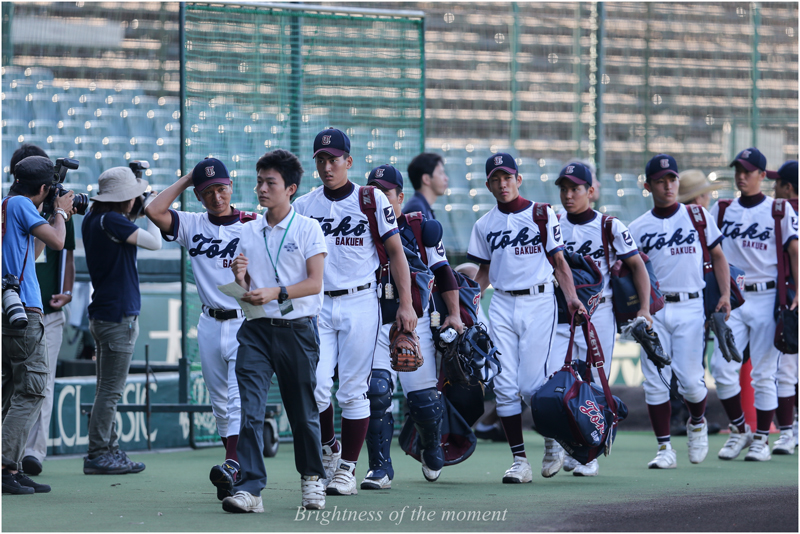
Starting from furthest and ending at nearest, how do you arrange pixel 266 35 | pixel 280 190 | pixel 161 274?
pixel 161 274, pixel 266 35, pixel 280 190

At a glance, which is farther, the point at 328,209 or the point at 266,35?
the point at 266,35

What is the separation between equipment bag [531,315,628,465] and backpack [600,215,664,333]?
0.72 meters

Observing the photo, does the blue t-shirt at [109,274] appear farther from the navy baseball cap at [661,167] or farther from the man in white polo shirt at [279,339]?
the navy baseball cap at [661,167]

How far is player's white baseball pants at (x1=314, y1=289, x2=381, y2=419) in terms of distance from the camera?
542 centimetres

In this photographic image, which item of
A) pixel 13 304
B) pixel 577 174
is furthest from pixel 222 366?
pixel 577 174

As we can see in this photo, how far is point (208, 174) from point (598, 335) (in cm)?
281

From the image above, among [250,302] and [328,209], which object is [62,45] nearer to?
[328,209]

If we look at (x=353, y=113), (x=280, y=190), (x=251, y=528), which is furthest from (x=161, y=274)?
(x=251, y=528)

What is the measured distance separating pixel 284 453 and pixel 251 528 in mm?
3903

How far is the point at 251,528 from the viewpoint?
13.8 feet

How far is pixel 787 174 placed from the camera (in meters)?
8.16

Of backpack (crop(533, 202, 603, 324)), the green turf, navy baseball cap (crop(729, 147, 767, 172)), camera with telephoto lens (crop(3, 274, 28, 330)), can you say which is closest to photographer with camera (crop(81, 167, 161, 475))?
the green turf

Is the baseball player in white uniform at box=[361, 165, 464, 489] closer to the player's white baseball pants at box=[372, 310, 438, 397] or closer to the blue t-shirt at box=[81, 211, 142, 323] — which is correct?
the player's white baseball pants at box=[372, 310, 438, 397]

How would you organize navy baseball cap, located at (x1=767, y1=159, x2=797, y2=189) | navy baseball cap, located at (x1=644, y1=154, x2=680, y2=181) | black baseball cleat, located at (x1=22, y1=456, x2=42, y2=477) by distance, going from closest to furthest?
black baseball cleat, located at (x1=22, y1=456, x2=42, y2=477), navy baseball cap, located at (x1=644, y1=154, x2=680, y2=181), navy baseball cap, located at (x1=767, y1=159, x2=797, y2=189)
